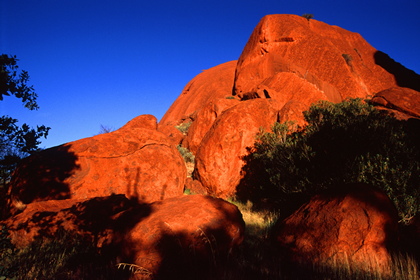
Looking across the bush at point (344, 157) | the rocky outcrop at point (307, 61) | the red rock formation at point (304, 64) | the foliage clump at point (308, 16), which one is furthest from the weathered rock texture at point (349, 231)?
the foliage clump at point (308, 16)

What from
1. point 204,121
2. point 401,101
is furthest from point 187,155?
point 401,101

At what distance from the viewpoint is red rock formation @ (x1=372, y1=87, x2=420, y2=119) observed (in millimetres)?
14891

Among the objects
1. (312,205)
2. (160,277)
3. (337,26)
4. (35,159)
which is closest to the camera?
(160,277)

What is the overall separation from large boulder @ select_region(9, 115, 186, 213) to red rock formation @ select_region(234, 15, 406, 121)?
11.1m

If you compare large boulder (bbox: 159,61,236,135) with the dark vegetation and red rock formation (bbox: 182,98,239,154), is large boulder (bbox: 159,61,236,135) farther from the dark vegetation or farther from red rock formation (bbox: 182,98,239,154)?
the dark vegetation

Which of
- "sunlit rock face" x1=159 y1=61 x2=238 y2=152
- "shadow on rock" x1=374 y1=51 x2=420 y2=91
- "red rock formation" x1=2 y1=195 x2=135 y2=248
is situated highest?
"sunlit rock face" x1=159 y1=61 x2=238 y2=152

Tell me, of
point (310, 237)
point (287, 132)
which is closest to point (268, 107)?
point (287, 132)

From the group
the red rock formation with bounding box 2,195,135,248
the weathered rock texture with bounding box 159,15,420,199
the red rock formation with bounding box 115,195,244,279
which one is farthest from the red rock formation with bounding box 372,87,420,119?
the red rock formation with bounding box 2,195,135,248

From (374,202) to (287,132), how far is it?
514 centimetres

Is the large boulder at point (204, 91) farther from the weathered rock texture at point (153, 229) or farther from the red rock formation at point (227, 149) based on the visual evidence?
the weathered rock texture at point (153, 229)

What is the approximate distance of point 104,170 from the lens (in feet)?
23.7

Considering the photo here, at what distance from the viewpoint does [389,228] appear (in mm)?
3801

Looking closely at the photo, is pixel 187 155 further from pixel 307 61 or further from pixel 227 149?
pixel 307 61

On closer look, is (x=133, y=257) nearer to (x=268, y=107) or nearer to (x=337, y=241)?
(x=337, y=241)
